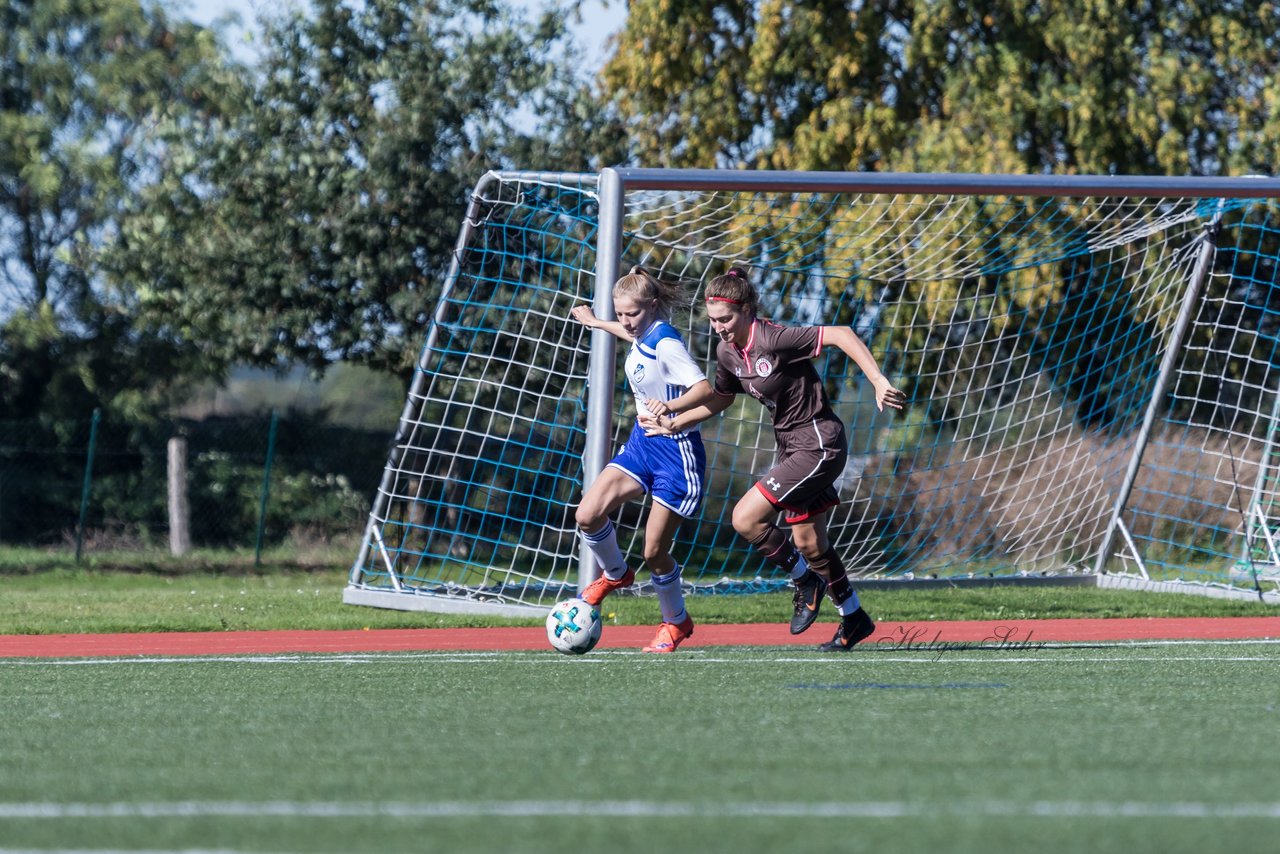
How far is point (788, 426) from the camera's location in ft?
26.7

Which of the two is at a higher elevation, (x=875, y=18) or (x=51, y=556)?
(x=875, y=18)

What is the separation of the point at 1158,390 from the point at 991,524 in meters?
1.80

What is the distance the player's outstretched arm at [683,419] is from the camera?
7.89 metres

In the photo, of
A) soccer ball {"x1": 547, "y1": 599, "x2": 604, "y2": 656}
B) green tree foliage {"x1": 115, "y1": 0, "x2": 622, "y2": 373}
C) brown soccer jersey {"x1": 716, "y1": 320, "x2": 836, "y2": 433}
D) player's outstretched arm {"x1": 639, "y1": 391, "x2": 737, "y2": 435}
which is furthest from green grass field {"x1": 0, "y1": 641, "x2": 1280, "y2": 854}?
green tree foliage {"x1": 115, "y1": 0, "x2": 622, "y2": 373}

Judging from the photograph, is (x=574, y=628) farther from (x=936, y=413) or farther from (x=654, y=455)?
(x=936, y=413)

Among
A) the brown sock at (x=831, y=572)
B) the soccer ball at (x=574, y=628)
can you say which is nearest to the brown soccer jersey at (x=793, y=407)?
the brown sock at (x=831, y=572)

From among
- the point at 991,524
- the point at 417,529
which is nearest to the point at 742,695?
the point at 417,529

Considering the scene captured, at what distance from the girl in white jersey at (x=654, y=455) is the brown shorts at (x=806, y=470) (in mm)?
401

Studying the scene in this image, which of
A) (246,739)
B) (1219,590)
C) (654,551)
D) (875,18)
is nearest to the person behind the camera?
(246,739)

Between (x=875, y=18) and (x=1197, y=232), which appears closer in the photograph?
(x=1197, y=232)

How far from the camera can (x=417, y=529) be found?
12977 millimetres

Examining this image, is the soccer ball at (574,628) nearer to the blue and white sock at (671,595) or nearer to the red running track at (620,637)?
the blue and white sock at (671,595)

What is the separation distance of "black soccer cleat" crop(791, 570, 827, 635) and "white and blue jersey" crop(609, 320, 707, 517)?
27.0 inches

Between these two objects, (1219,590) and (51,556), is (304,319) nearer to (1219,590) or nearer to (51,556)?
(51,556)
